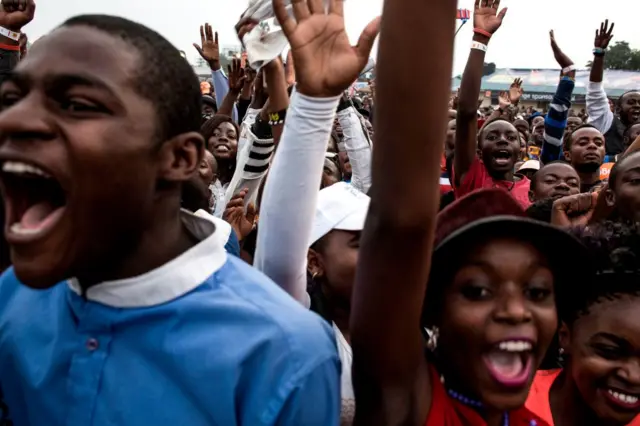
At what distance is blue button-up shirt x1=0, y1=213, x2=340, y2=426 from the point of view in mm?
1199

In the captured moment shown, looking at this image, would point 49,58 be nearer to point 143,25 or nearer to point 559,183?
point 143,25

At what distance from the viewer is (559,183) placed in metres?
4.34

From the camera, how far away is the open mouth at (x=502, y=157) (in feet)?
15.9

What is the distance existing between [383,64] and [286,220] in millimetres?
548

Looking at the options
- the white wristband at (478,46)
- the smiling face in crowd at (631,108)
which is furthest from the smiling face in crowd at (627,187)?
the smiling face in crowd at (631,108)

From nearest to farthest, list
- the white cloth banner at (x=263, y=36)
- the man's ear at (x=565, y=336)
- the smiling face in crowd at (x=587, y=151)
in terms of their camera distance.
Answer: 1. the white cloth banner at (x=263, y=36)
2. the man's ear at (x=565, y=336)
3. the smiling face in crowd at (x=587, y=151)

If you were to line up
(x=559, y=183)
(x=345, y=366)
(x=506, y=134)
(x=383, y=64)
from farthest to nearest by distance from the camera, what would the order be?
(x=506, y=134), (x=559, y=183), (x=345, y=366), (x=383, y=64)

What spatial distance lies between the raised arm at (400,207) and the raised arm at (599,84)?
19.0 ft

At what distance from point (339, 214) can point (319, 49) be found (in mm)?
729

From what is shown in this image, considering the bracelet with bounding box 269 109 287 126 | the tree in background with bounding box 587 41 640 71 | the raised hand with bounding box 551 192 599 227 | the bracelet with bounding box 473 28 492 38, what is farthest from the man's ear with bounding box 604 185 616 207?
the tree in background with bounding box 587 41 640 71

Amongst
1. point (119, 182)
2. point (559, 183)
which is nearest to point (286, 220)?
point (119, 182)

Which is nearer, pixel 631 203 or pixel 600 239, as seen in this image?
pixel 600 239

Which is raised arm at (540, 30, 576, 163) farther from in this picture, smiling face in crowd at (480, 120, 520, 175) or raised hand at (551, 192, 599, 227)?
raised hand at (551, 192, 599, 227)

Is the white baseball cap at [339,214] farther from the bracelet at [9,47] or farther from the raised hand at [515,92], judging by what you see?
the raised hand at [515,92]
